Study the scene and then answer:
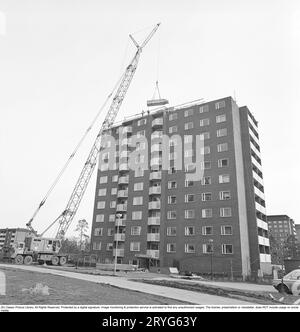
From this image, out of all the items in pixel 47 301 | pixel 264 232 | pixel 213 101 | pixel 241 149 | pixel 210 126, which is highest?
pixel 213 101

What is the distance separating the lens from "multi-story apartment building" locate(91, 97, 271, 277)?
52.5 m

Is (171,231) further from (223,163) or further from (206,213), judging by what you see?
(223,163)

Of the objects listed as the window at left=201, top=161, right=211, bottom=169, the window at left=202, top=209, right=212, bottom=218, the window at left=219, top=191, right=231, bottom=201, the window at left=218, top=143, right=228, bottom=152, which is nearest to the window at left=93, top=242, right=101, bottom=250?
the window at left=202, top=209, right=212, bottom=218

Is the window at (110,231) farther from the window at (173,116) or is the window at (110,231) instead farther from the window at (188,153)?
→ the window at (173,116)

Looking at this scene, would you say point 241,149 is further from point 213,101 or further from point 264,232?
point 264,232

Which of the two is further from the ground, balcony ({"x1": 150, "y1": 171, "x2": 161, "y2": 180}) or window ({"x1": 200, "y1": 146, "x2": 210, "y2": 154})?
window ({"x1": 200, "y1": 146, "x2": 210, "y2": 154})

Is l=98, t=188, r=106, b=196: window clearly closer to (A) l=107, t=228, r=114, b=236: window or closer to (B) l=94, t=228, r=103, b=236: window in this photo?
(B) l=94, t=228, r=103, b=236: window

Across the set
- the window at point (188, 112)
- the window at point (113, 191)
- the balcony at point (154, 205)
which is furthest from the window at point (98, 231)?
the window at point (188, 112)

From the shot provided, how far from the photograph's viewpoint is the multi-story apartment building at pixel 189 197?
52.5m

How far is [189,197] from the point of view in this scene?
5791 cm

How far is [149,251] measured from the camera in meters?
57.7

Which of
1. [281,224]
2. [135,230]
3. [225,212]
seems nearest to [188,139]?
[225,212]
